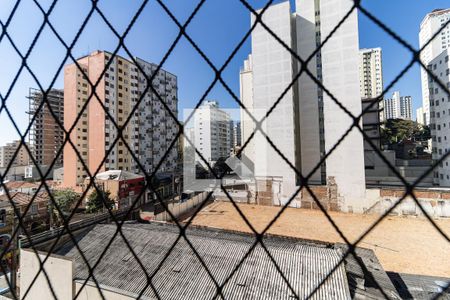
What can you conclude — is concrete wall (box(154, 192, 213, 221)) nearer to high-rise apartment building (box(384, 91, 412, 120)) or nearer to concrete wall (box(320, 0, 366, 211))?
concrete wall (box(320, 0, 366, 211))

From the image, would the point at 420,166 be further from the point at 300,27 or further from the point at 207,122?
the point at 207,122

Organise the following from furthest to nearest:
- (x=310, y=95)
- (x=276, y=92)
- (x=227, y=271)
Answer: (x=310, y=95), (x=276, y=92), (x=227, y=271)

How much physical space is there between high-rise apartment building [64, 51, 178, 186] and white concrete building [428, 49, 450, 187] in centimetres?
1345

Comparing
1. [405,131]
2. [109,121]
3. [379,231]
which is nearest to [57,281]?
[379,231]

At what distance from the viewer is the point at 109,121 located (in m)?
13.7

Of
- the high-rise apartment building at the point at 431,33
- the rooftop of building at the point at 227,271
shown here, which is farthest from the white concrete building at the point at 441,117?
Result: the rooftop of building at the point at 227,271

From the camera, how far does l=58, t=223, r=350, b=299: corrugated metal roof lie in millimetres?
2707

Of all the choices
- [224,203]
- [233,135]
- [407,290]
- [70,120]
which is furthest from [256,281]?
[233,135]

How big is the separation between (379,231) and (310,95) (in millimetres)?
6699

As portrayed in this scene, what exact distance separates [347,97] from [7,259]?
1139 centimetres

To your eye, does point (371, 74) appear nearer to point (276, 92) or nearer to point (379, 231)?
point (276, 92)

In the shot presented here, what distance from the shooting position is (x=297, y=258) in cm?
332

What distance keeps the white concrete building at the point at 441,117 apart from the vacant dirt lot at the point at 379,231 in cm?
417

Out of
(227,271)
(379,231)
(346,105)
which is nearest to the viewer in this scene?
(227,271)
